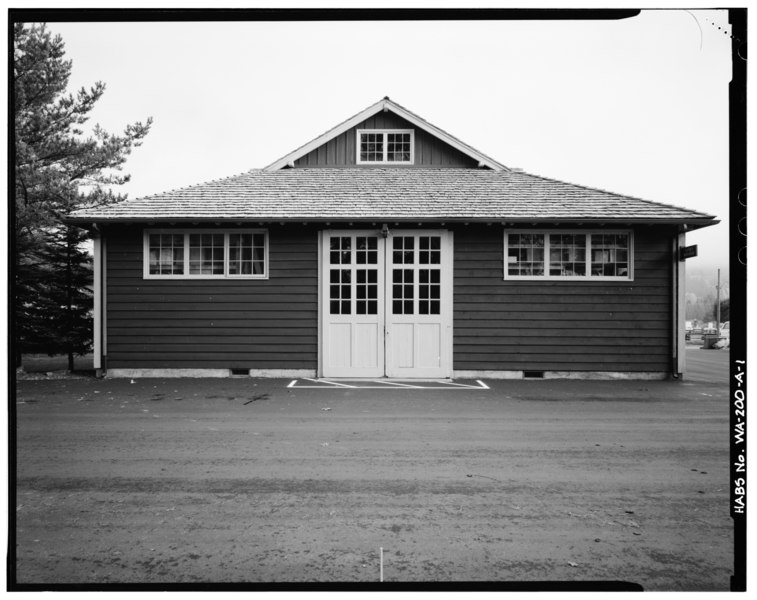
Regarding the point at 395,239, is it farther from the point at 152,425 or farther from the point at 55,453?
the point at 55,453

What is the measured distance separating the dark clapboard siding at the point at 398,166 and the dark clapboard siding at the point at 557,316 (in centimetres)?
338

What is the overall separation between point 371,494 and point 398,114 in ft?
35.1

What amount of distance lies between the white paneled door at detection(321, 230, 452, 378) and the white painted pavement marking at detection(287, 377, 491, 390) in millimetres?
435

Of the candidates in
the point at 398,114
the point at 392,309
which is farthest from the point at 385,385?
Answer: the point at 398,114

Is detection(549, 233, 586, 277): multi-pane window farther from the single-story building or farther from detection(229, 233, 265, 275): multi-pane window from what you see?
detection(229, 233, 265, 275): multi-pane window

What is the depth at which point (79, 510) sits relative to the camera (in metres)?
3.32

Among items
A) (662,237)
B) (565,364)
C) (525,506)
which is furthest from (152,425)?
(662,237)

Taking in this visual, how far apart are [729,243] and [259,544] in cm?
Answer: 273

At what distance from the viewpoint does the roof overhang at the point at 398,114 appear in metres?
12.2

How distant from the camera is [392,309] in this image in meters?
9.92

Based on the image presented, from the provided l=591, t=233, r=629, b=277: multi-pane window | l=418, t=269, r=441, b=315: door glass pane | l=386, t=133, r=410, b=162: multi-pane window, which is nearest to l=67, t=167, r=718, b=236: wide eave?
l=591, t=233, r=629, b=277: multi-pane window

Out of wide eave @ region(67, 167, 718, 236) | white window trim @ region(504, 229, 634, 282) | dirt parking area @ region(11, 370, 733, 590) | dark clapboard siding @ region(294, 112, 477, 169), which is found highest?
dark clapboard siding @ region(294, 112, 477, 169)

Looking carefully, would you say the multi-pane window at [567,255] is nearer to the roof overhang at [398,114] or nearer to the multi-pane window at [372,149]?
the roof overhang at [398,114]

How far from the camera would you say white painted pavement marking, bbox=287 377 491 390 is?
876 cm
